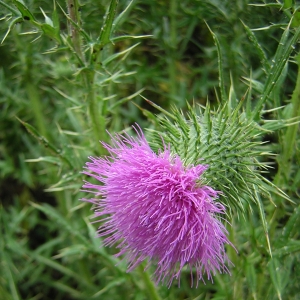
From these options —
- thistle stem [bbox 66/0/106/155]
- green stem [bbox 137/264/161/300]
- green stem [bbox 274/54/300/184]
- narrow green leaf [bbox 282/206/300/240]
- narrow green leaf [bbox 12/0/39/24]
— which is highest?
narrow green leaf [bbox 12/0/39/24]

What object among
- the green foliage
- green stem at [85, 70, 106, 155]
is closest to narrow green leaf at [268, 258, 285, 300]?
the green foliage

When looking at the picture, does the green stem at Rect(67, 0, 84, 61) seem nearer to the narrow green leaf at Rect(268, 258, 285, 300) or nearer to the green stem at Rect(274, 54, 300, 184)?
the green stem at Rect(274, 54, 300, 184)

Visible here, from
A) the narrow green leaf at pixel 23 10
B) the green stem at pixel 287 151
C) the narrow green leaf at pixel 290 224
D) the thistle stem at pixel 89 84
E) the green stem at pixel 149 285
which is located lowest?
the green stem at pixel 149 285

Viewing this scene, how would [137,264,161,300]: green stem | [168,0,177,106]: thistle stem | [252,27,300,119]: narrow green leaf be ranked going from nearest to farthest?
[252,27,300,119]: narrow green leaf < [137,264,161,300]: green stem < [168,0,177,106]: thistle stem

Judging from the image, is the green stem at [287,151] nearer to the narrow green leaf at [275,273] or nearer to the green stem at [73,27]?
the narrow green leaf at [275,273]

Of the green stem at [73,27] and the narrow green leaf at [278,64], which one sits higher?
the green stem at [73,27]

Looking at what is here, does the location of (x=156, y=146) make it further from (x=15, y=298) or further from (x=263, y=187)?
(x=15, y=298)

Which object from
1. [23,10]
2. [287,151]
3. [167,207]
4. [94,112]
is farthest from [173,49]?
[167,207]

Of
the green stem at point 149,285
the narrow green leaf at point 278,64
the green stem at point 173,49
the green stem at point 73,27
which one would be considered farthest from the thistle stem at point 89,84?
the green stem at point 173,49

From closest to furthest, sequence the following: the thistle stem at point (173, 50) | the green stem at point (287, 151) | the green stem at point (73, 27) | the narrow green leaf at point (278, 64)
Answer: the narrow green leaf at point (278, 64) → the green stem at point (73, 27) → the green stem at point (287, 151) → the thistle stem at point (173, 50)

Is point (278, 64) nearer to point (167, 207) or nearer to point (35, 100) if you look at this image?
point (167, 207)
